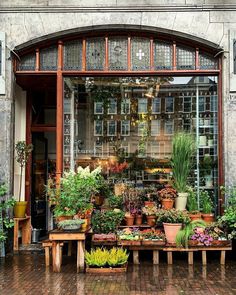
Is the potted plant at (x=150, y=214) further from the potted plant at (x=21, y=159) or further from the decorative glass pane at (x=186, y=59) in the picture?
the decorative glass pane at (x=186, y=59)

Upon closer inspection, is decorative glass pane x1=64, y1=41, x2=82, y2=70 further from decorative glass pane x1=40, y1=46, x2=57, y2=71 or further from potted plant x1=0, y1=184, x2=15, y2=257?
potted plant x1=0, y1=184, x2=15, y2=257

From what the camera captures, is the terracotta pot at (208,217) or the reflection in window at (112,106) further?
the reflection in window at (112,106)

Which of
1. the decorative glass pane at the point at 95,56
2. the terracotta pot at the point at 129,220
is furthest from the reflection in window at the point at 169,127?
the terracotta pot at the point at 129,220

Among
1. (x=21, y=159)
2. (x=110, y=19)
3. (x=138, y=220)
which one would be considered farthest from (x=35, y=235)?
(x=110, y=19)

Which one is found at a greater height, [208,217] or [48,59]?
[48,59]

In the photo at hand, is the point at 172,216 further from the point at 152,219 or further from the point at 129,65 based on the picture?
the point at 129,65

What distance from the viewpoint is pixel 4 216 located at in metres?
A: 11.4

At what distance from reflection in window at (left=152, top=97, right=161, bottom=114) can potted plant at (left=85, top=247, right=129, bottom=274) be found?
494 centimetres

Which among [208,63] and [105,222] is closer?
[105,222]

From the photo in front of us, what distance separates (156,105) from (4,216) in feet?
15.7

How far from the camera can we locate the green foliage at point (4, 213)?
10703 mm

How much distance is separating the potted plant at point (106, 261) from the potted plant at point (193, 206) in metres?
2.51

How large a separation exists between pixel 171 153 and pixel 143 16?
10.8ft

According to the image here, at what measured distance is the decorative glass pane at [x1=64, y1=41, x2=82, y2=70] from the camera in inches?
468
